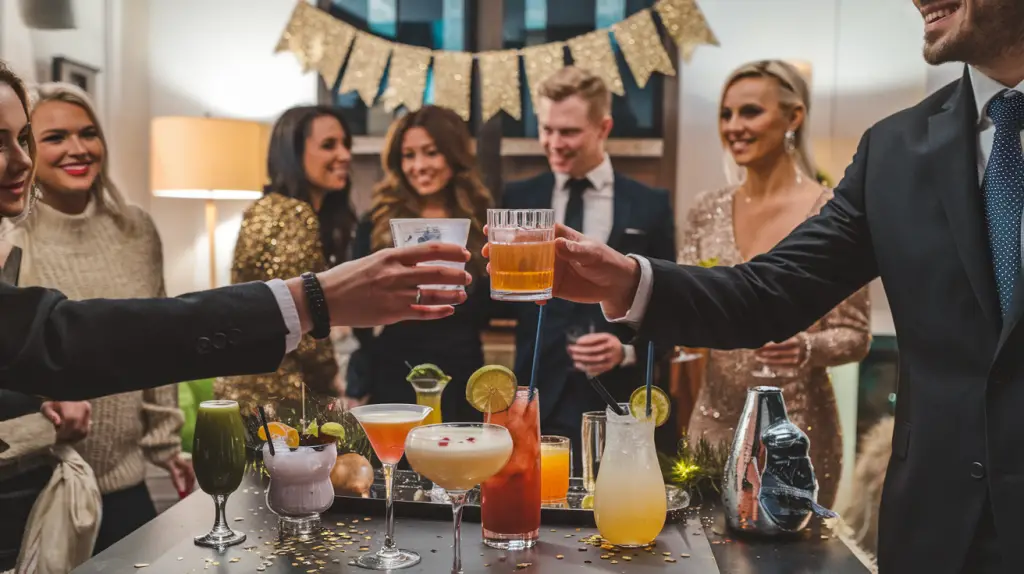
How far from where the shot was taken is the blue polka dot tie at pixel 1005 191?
139 centimetres

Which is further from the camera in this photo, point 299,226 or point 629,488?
point 299,226

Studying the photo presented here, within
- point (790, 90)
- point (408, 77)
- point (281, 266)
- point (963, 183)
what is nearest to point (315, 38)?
point (408, 77)

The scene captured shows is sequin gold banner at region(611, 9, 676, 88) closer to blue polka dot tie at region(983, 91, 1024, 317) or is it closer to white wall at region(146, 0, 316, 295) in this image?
white wall at region(146, 0, 316, 295)

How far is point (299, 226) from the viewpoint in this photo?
11.3ft

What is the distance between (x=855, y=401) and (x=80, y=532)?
323 centimetres

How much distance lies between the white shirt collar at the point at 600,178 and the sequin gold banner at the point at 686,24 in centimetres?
102

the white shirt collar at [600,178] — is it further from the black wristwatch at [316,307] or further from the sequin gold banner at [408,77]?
the black wristwatch at [316,307]

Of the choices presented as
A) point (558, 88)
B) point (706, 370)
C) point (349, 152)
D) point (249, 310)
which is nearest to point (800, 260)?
point (249, 310)

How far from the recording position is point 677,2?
412 cm

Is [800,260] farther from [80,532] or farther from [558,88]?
[80,532]

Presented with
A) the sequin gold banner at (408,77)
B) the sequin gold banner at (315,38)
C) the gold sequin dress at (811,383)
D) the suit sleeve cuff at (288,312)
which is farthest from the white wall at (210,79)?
the suit sleeve cuff at (288,312)

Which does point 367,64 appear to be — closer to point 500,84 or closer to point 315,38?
A: point 315,38

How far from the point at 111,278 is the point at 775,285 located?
2271mm

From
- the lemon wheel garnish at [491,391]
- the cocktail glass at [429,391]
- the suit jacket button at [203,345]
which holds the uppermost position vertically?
the suit jacket button at [203,345]
